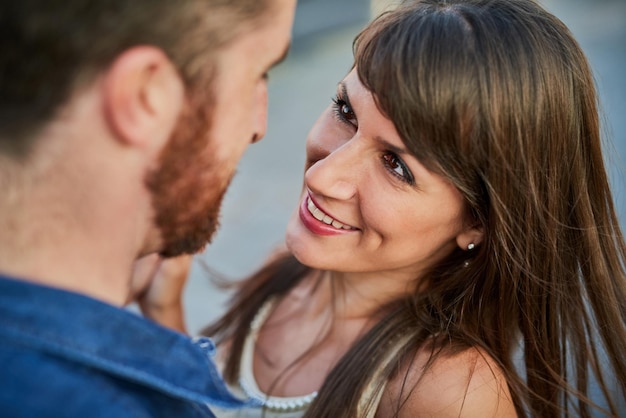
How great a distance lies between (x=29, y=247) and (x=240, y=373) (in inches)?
54.0

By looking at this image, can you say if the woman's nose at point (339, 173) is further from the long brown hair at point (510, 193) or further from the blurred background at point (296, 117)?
the blurred background at point (296, 117)

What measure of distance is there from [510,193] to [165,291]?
122 centimetres

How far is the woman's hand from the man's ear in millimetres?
1200

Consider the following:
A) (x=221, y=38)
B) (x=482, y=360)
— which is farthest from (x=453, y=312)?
(x=221, y=38)

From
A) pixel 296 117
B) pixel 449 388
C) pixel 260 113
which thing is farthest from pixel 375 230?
pixel 296 117

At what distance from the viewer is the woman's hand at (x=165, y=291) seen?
2.48 metres

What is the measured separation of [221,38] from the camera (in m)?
1.29

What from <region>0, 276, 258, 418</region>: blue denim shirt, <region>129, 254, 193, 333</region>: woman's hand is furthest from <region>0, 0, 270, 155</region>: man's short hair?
<region>129, 254, 193, 333</region>: woman's hand

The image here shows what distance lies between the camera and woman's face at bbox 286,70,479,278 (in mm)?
1940

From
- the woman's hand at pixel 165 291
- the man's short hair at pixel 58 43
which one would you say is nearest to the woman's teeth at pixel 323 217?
Answer: the woman's hand at pixel 165 291

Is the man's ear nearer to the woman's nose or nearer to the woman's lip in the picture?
the woman's nose

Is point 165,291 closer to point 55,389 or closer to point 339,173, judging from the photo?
point 339,173

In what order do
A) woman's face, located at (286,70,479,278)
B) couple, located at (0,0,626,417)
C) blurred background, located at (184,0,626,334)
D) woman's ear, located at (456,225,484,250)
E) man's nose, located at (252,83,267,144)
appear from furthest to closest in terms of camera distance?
blurred background, located at (184,0,626,334) < woman's ear, located at (456,225,484,250) < woman's face, located at (286,70,479,278) < man's nose, located at (252,83,267,144) < couple, located at (0,0,626,417)

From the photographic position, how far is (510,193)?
1941mm
